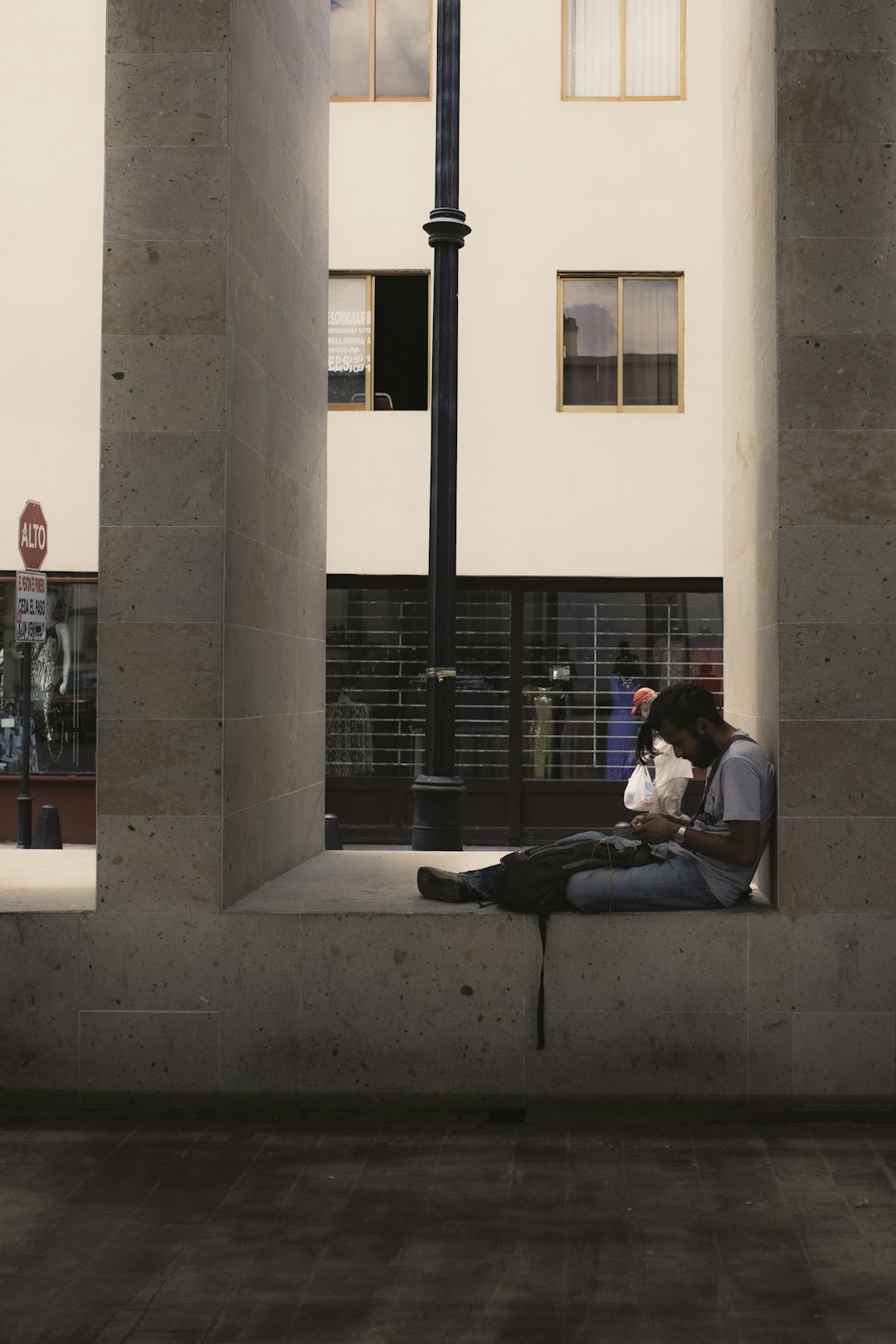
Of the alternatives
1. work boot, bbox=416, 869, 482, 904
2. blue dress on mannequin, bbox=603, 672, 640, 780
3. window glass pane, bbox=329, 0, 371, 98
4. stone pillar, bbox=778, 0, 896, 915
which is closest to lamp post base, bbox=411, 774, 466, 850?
work boot, bbox=416, 869, 482, 904

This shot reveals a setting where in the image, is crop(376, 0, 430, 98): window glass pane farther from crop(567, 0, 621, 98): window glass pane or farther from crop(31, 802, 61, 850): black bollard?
crop(31, 802, 61, 850): black bollard

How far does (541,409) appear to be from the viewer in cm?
1620

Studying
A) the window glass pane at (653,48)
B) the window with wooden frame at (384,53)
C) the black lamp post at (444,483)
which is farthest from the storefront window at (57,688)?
the window glass pane at (653,48)

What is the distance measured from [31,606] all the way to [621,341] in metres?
7.10

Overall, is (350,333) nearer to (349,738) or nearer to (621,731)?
(349,738)

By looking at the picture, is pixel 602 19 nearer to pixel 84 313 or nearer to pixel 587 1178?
pixel 84 313

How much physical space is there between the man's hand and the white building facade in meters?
9.84

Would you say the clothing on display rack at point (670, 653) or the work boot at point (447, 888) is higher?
the clothing on display rack at point (670, 653)

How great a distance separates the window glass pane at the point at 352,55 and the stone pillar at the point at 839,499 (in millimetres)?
11503

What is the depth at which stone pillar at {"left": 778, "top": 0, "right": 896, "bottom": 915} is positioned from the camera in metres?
6.05

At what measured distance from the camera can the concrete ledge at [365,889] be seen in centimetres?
613

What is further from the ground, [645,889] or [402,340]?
[402,340]

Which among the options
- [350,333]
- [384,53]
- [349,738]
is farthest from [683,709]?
[384,53]

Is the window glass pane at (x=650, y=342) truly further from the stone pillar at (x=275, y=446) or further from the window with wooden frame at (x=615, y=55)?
the stone pillar at (x=275, y=446)
